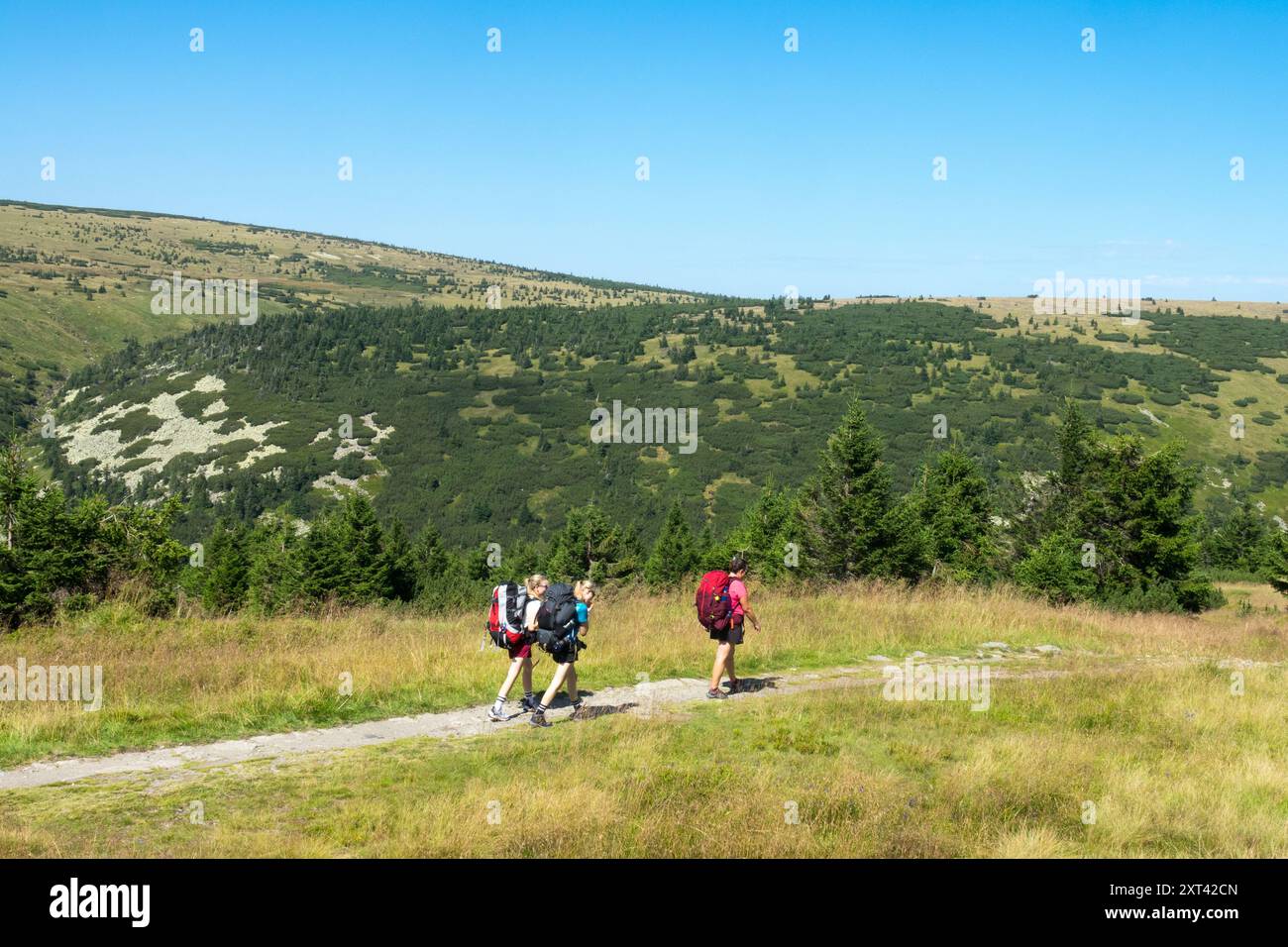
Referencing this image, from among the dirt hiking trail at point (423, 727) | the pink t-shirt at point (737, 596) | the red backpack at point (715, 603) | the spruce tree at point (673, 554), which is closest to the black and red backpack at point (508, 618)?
the dirt hiking trail at point (423, 727)

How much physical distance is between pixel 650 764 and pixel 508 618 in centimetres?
248

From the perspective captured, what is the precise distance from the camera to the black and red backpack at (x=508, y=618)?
882 centimetres

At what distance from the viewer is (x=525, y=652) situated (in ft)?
29.1

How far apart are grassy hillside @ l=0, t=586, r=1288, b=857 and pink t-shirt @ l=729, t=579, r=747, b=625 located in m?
0.99

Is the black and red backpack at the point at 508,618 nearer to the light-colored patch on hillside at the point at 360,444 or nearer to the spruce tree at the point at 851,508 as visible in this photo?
the spruce tree at the point at 851,508

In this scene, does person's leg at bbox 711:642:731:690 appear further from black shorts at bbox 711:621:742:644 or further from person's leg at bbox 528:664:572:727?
person's leg at bbox 528:664:572:727

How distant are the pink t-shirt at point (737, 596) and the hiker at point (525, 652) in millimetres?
2318

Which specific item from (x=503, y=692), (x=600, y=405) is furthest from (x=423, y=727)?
(x=600, y=405)

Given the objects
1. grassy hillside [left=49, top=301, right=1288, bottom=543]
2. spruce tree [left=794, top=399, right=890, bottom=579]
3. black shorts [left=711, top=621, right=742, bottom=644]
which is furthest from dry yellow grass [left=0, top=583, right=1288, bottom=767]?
grassy hillside [left=49, top=301, right=1288, bottom=543]

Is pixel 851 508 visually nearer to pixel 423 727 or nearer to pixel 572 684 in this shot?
pixel 572 684
